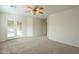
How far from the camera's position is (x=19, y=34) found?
293 centimetres

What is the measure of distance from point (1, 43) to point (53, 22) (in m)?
1.57

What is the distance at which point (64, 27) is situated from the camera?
10.3 ft

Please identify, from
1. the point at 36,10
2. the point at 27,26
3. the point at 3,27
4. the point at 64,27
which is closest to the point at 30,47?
the point at 27,26

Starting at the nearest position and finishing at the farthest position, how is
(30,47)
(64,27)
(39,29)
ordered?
(30,47)
(64,27)
(39,29)

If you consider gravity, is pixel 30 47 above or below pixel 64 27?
below

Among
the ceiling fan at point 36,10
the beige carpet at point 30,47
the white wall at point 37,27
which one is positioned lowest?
the beige carpet at point 30,47

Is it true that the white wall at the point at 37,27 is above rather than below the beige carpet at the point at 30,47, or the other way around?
above

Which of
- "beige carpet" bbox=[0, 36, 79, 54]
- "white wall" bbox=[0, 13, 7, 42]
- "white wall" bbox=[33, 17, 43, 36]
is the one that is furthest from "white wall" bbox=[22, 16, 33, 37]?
"white wall" bbox=[0, 13, 7, 42]

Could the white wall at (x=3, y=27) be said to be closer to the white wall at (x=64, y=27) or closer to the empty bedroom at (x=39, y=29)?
the empty bedroom at (x=39, y=29)

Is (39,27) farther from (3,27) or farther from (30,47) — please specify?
(3,27)

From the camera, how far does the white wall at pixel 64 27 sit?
3.04 meters

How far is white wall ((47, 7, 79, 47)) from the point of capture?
3.04 m

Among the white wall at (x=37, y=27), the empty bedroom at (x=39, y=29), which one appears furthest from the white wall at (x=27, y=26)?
the white wall at (x=37, y=27)
